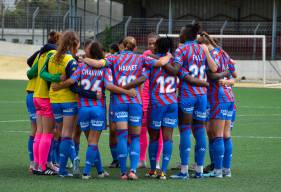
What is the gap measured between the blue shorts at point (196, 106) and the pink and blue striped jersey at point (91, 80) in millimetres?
1079

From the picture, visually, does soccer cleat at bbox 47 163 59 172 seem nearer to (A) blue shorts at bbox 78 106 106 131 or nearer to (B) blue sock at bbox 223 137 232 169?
(A) blue shorts at bbox 78 106 106 131

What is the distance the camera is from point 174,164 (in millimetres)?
12508

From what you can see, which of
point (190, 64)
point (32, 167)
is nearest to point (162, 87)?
point (190, 64)

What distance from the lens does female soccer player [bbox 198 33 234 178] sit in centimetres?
1096

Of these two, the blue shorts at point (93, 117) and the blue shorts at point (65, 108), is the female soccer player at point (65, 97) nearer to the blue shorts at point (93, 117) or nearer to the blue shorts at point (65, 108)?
the blue shorts at point (65, 108)

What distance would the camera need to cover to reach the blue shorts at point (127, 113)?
1057 centimetres

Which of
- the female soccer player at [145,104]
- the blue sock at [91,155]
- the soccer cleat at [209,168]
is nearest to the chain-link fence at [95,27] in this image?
the female soccer player at [145,104]

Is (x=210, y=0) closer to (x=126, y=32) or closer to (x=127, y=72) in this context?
(x=126, y=32)

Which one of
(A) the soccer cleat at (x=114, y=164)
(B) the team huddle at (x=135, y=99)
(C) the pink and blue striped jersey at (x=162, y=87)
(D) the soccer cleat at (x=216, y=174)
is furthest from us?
(A) the soccer cleat at (x=114, y=164)

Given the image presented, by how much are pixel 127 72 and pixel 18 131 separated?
6.88 m

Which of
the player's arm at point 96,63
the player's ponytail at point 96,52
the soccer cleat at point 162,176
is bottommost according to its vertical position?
the soccer cleat at point 162,176

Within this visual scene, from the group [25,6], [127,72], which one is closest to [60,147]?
[127,72]

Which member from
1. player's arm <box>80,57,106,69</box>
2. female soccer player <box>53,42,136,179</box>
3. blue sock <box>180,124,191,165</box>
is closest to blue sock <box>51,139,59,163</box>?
female soccer player <box>53,42,136,179</box>

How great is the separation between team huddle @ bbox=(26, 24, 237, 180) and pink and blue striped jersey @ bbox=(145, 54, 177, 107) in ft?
0.05
